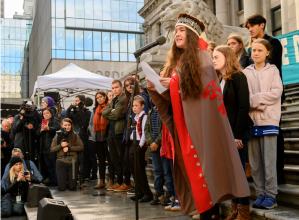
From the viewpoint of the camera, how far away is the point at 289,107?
8.28 meters

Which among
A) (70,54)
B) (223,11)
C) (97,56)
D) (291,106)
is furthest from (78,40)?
(291,106)

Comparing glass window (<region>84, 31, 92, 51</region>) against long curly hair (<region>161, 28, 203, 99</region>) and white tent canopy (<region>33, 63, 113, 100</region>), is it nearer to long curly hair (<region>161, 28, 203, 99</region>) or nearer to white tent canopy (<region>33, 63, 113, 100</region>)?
white tent canopy (<region>33, 63, 113, 100</region>)

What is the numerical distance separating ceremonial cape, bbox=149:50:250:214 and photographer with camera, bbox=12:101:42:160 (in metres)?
6.59

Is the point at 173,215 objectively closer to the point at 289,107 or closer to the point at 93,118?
the point at 93,118

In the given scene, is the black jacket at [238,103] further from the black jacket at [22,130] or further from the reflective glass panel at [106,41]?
the reflective glass panel at [106,41]

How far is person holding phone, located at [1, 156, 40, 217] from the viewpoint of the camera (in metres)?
7.30

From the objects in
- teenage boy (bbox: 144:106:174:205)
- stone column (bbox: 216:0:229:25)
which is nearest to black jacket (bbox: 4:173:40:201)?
teenage boy (bbox: 144:106:174:205)

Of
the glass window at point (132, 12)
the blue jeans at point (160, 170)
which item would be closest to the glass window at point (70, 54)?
the glass window at point (132, 12)

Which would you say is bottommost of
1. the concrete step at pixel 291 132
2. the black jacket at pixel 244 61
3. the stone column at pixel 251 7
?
the concrete step at pixel 291 132

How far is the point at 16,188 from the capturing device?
777 centimetres

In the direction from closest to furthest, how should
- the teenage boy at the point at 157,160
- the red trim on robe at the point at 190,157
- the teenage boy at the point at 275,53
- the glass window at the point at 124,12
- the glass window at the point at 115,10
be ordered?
the red trim on robe at the point at 190,157
the teenage boy at the point at 275,53
the teenage boy at the point at 157,160
the glass window at the point at 115,10
the glass window at the point at 124,12

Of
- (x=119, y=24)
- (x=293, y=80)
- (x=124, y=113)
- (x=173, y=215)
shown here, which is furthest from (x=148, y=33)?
(x=173, y=215)

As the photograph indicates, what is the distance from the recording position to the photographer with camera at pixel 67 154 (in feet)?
26.7

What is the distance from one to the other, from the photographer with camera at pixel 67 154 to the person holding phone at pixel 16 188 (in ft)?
1.93
